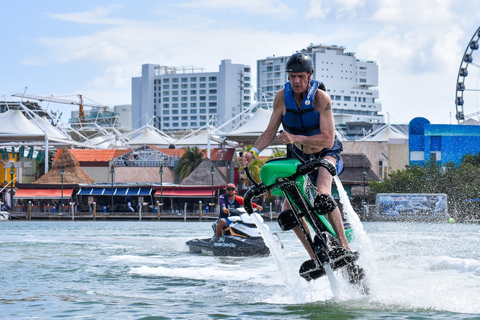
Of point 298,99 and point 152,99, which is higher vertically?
point 152,99

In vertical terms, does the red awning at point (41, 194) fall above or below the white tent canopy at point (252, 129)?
below

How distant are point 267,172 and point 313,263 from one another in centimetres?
117

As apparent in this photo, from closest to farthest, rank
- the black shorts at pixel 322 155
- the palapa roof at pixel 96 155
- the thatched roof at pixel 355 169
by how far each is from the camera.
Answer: the black shorts at pixel 322 155 → the thatched roof at pixel 355 169 → the palapa roof at pixel 96 155

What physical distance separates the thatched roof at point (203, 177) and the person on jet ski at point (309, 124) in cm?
7233

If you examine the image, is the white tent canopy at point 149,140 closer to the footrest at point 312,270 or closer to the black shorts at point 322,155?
the black shorts at point 322,155

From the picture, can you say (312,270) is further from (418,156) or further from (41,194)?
(41,194)

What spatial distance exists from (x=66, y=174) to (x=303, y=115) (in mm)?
78642

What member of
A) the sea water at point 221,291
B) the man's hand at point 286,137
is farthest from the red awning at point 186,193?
the man's hand at point 286,137

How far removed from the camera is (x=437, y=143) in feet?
253

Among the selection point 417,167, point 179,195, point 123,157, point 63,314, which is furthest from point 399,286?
point 123,157

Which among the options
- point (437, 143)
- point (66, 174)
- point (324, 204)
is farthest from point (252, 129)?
point (324, 204)

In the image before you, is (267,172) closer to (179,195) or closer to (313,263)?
(313,263)

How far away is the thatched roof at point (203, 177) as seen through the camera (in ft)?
267

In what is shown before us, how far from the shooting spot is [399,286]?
1016cm
